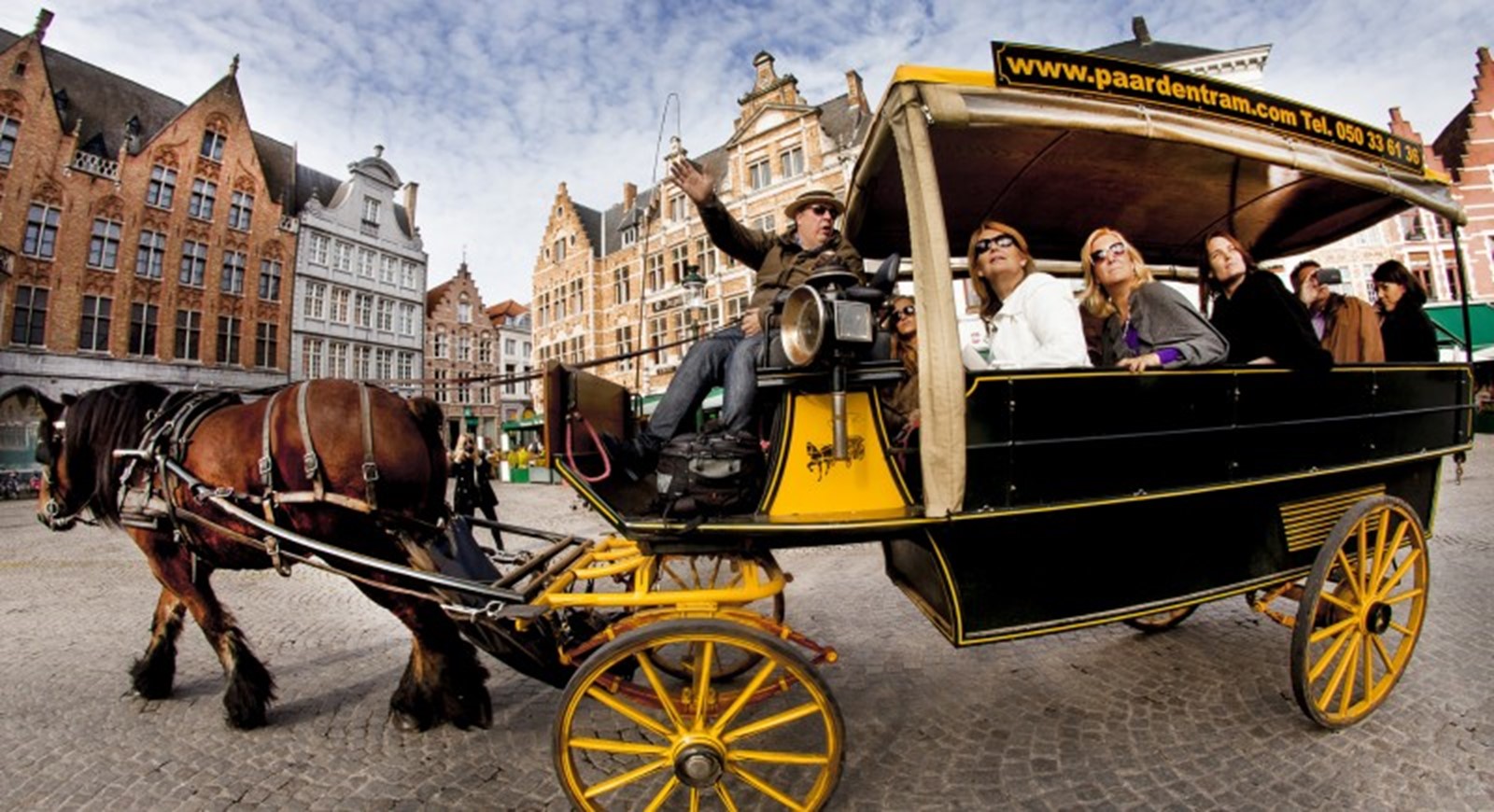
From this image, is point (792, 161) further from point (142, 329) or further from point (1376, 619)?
point (142, 329)

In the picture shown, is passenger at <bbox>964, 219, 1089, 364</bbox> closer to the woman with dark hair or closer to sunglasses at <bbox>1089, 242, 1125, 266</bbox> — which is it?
sunglasses at <bbox>1089, 242, 1125, 266</bbox>

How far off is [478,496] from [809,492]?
23.1 feet

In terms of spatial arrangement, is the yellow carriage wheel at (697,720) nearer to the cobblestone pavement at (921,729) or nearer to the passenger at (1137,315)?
the cobblestone pavement at (921,729)

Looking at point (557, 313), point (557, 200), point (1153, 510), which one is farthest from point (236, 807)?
point (557, 200)

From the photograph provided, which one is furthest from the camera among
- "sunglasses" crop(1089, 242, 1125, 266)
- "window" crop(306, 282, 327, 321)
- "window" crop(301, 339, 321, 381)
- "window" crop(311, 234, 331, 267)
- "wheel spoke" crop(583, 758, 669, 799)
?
"window" crop(311, 234, 331, 267)

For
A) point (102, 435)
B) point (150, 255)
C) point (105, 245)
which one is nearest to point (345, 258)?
point (150, 255)

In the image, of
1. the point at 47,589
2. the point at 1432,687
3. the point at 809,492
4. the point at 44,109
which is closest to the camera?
the point at 809,492

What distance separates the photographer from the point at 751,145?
21.3m

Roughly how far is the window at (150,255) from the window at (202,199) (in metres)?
1.58

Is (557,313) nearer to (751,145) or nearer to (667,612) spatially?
(751,145)

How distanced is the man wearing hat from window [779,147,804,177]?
1847cm

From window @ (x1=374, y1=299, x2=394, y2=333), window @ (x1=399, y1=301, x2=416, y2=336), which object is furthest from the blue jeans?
window @ (x1=399, y1=301, x2=416, y2=336)

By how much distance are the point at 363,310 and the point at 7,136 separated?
39.0ft

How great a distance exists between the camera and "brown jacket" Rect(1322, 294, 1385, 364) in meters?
3.56
